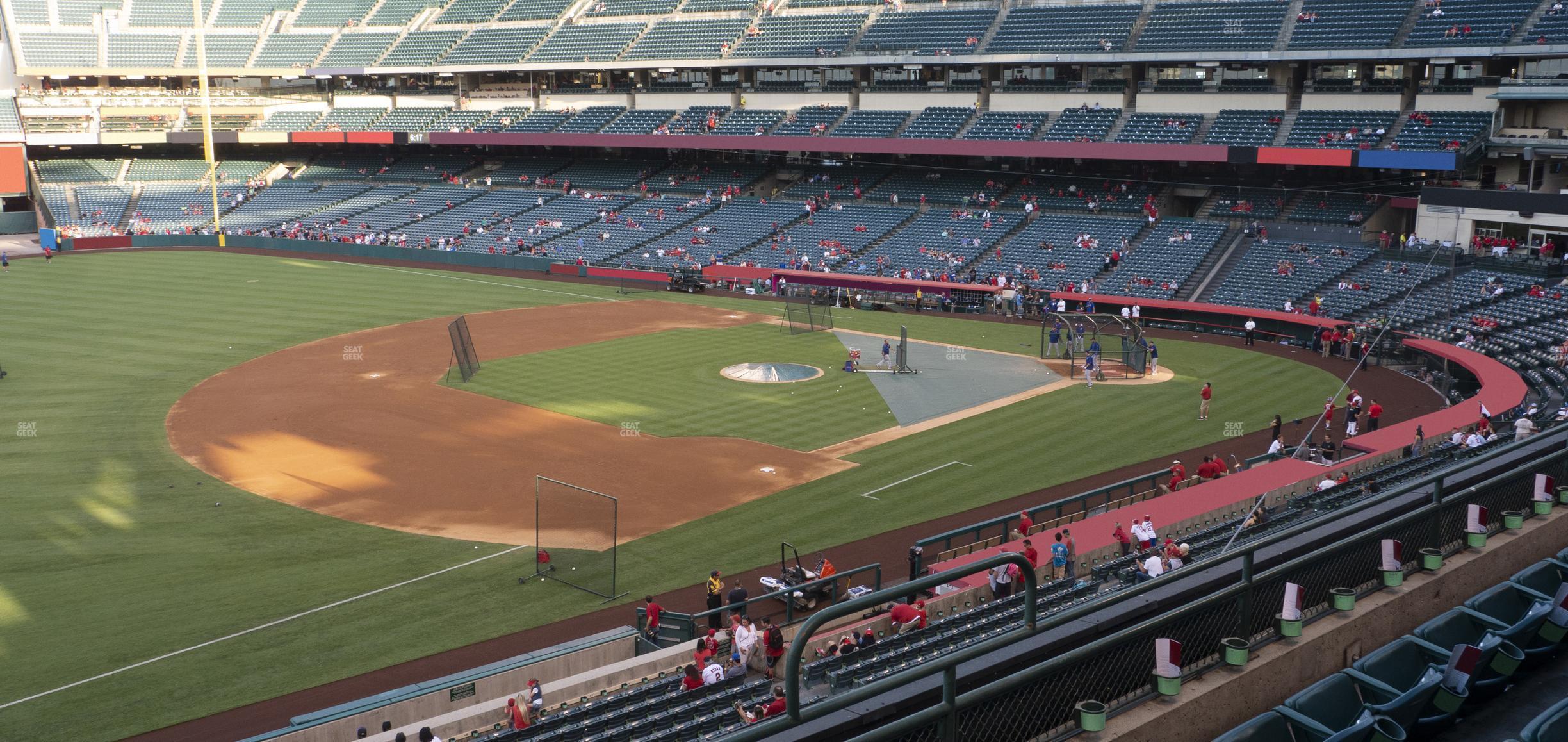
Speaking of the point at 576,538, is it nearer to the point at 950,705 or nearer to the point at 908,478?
the point at 908,478

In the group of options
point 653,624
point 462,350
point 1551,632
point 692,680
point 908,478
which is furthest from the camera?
point 462,350

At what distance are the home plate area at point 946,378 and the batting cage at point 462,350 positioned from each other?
12.8 m

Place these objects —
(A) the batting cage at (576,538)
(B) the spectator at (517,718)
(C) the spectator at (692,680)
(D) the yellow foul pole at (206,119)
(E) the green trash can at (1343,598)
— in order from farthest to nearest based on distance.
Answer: (D) the yellow foul pole at (206,119), (A) the batting cage at (576,538), (C) the spectator at (692,680), (B) the spectator at (517,718), (E) the green trash can at (1343,598)

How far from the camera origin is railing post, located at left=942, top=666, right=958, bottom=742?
6.58m

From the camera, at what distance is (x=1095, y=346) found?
1554 inches

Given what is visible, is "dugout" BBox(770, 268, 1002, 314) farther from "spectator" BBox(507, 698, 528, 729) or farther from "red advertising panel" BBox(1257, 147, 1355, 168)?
"spectator" BBox(507, 698, 528, 729)

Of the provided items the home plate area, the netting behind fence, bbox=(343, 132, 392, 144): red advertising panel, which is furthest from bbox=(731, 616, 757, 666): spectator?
bbox=(343, 132, 392, 144): red advertising panel

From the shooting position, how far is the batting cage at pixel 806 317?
48875 mm

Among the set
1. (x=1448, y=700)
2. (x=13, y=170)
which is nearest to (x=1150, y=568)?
(x=1448, y=700)

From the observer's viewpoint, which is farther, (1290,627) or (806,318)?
(806,318)

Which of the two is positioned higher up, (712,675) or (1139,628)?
(1139,628)

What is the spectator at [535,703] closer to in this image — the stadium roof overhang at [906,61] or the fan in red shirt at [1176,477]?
the fan in red shirt at [1176,477]

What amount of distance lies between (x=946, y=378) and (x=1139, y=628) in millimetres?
31416

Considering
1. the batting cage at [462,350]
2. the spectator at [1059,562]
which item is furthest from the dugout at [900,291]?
the spectator at [1059,562]
